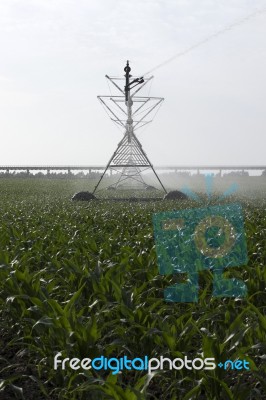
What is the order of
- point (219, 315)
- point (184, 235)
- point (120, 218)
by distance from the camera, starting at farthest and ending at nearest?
point (120, 218) < point (184, 235) < point (219, 315)

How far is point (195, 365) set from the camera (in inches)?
151

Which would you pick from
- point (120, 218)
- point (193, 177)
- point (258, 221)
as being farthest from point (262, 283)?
point (193, 177)

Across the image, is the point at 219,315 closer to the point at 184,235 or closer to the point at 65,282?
the point at 65,282

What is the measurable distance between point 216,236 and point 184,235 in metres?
0.58

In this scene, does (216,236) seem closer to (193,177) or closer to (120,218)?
(120,218)

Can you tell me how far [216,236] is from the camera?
9812 mm

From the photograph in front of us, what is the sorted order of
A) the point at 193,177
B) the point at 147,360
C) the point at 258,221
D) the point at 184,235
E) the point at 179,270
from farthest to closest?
the point at 193,177
the point at 258,221
the point at 184,235
the point at 179,270
the point at 147,360

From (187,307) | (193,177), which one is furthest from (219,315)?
(193,177)

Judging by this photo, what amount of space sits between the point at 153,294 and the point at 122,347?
1874mm

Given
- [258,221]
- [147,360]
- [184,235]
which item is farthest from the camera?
[258,221]

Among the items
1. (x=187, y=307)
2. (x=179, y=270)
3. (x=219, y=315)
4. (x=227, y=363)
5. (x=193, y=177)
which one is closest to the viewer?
(x=227, y=363)

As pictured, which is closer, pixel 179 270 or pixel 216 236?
pixel 179 270

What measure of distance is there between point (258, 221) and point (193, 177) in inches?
2150

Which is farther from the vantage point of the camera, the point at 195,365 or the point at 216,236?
the point at 216,236
